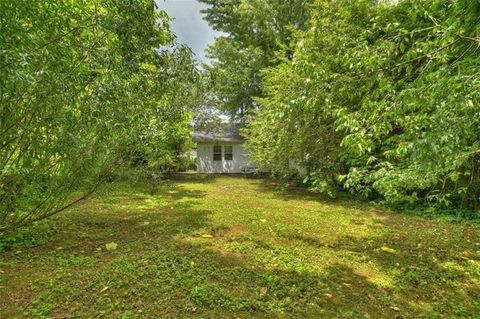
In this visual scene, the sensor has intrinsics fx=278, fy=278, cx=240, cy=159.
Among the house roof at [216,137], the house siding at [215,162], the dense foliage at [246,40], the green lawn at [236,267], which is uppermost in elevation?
the dense foliage at [246,40]

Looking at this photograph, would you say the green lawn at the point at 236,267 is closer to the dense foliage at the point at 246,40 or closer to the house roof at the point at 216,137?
the dense foliage at the point at 246,40

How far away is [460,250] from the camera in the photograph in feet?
14.6

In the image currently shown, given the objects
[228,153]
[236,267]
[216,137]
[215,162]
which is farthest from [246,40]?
[236,267]

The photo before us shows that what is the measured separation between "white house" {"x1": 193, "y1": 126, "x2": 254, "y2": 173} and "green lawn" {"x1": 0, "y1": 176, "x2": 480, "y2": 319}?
37.9 feet

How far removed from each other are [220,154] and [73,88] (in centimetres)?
1553

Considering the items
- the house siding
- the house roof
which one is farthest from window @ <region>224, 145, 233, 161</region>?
the house roof

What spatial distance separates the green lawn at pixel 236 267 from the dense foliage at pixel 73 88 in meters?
0.88

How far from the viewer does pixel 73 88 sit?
2.52m

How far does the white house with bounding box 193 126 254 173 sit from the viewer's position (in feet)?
57.9

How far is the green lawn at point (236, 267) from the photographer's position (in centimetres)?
272

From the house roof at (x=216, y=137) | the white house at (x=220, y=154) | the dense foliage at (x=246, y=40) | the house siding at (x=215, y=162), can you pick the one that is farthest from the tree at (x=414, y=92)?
the house siding at (x=215, y=162)

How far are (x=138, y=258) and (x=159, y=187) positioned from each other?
693 centimetres

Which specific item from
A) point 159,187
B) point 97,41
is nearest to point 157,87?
point 97,41

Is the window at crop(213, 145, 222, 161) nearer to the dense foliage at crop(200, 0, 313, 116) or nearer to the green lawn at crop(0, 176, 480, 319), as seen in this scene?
the dense foliage at crop(200, 0, 313, 116)
